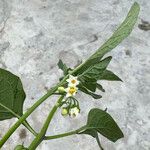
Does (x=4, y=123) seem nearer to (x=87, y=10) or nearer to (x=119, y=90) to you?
(x=119, y=90)

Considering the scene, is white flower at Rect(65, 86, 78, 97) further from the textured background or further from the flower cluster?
the textured background

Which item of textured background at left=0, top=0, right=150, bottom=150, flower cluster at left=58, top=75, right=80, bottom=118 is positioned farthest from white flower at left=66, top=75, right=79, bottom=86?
textured background at left=0, top=0, right=150, bottom=150

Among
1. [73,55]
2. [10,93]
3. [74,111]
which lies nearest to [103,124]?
[74,111]

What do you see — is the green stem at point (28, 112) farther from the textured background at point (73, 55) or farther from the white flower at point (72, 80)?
the textured background at point (73, 55)

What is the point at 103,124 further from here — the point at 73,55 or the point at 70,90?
the point at 73,55

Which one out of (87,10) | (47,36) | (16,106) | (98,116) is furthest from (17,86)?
(87,10)

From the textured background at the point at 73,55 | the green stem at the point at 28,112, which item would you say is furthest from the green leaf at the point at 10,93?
the textured background at the point at 73,55
